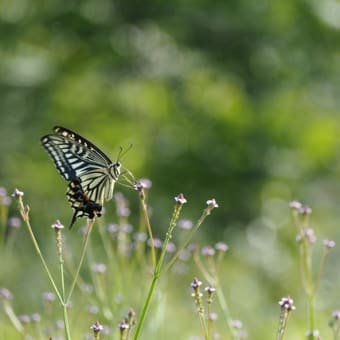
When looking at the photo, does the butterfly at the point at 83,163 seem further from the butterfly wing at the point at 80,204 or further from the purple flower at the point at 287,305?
the purple flower at the point at 287,305

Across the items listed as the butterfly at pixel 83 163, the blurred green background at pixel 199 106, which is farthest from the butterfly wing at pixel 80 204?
the blurred green background at pixel 199 106

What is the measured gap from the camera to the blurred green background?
37.0ft

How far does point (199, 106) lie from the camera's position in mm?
12109

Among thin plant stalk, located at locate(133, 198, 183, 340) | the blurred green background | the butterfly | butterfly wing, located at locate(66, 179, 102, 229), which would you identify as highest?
the blurred green background

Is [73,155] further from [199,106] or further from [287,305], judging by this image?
[199,106]

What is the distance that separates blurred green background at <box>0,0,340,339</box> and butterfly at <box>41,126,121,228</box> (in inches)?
248

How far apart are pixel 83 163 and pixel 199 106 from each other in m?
8.05

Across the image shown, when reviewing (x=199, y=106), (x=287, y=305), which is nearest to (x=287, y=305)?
(x=287, y=305)

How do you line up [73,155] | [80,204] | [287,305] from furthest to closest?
[73,155]
[80,204]
[287,305]

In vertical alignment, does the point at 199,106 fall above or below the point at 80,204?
above

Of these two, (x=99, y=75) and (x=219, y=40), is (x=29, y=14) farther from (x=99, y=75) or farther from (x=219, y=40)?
(x=219, y=40)

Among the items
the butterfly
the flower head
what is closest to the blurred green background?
the butterfly

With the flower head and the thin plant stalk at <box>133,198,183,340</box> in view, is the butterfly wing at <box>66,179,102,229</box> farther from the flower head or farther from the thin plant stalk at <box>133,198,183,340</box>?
the flower head

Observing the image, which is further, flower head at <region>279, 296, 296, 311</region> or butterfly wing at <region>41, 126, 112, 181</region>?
butterfly wing at <region>41, 126, 112, 181</region>
